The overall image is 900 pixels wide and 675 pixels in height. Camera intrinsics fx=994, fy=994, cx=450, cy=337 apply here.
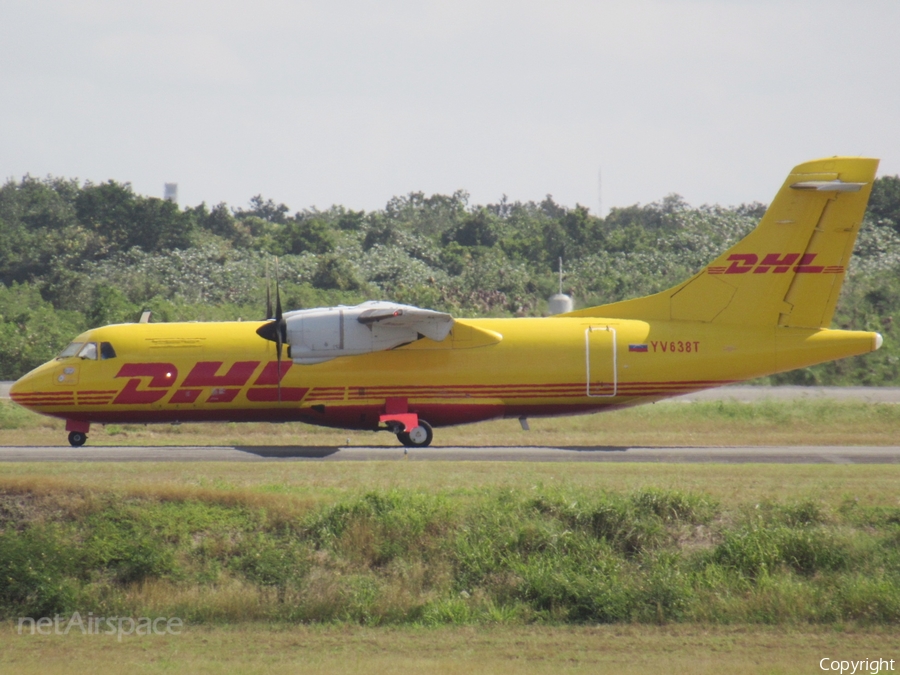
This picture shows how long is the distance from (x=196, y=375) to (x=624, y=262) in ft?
149

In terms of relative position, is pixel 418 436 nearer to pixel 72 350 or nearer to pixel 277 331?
pixel 277 331

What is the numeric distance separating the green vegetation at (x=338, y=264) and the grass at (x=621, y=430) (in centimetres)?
1371

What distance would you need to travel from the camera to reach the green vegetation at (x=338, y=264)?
158 feet

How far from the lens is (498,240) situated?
3282 inches

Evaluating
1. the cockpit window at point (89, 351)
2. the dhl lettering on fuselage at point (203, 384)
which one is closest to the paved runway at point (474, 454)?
the dhl lettering on fuselage at point (203, 384)

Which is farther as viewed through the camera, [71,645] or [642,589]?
[642,589]

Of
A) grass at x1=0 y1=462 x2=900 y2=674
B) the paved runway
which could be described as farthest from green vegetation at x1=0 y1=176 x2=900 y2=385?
grass at x1=0 y1=462 x2=900 y2=674

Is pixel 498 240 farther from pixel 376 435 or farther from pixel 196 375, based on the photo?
pixel 196 375

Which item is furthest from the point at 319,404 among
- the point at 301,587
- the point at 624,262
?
the point at 624,262

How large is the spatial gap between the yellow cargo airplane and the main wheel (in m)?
0.03

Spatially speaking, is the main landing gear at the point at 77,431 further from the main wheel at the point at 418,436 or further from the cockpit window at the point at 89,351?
the main wheel at the point at 418,436

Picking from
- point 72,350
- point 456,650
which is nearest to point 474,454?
point 456,650

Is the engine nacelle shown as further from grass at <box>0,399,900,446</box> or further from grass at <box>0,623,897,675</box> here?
grass at <box>0,623,897,675</box>

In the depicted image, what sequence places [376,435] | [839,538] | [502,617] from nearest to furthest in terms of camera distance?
[502,617]
[839,538]
[376,435]
